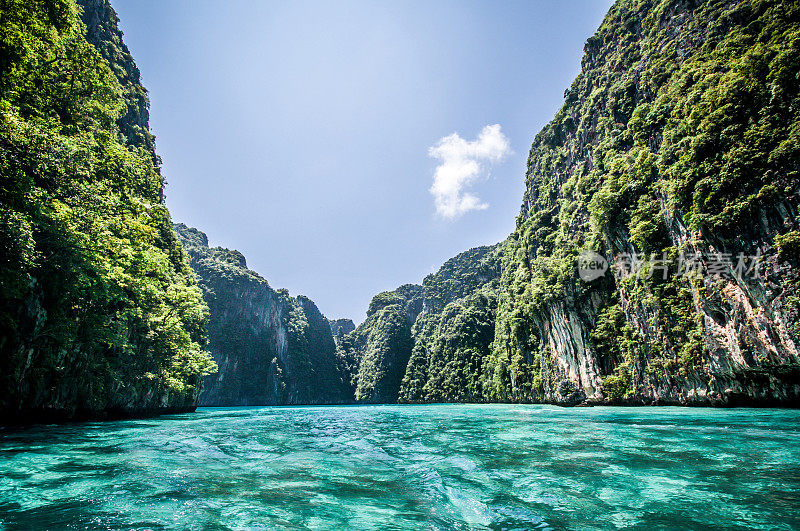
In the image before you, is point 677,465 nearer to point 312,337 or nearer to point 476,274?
point 476,274

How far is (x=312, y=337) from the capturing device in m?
119

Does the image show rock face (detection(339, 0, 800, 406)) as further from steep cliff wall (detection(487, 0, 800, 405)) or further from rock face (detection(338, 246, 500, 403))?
rock face (detection(338, 246, 500, 403))

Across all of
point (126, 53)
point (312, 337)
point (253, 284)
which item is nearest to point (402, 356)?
point (312, 337)

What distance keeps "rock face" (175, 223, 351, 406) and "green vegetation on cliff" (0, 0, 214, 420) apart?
78.8 metres

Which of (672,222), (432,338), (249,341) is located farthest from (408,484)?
(249,341)

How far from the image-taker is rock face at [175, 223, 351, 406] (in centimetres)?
8862

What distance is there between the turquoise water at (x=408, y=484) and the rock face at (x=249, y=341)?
8767 cm

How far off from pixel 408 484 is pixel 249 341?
100 meters

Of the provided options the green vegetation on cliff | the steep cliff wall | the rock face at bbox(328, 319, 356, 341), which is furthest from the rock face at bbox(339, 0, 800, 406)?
the rock face at bbox(328, 319, 356, 341)

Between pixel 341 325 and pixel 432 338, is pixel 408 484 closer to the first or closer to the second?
pixel 432 338

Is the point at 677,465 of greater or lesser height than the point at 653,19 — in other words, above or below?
below

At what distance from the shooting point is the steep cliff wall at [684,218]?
14.5 metres

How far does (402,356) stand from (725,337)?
318ft

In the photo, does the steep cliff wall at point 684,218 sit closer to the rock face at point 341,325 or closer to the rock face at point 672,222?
the rock face at point 672,222
